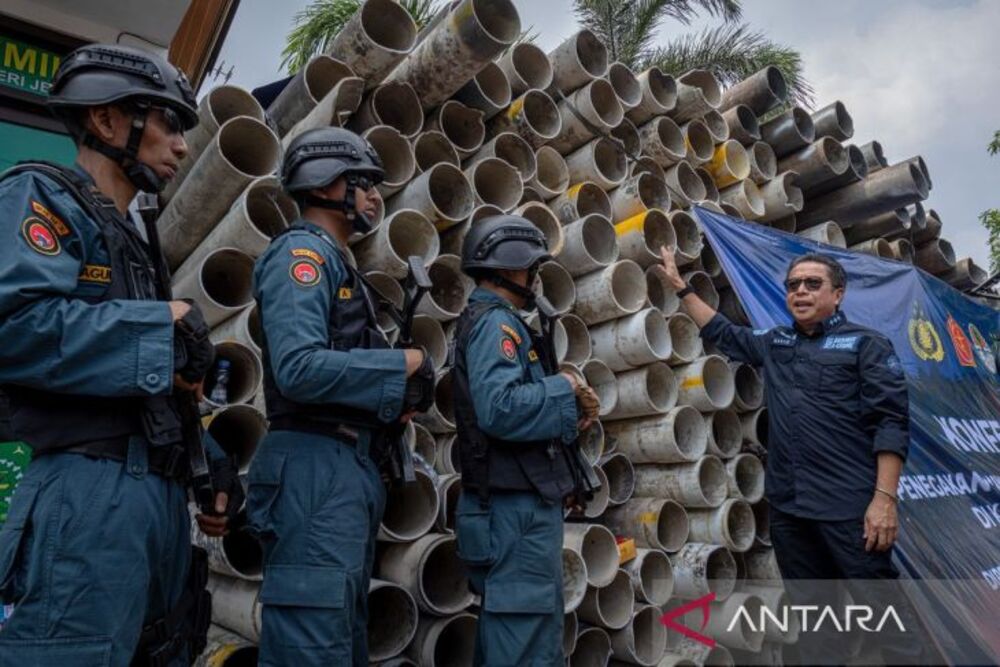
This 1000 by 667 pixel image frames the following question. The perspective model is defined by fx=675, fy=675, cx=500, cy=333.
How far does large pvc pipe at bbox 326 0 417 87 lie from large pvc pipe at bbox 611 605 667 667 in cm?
297

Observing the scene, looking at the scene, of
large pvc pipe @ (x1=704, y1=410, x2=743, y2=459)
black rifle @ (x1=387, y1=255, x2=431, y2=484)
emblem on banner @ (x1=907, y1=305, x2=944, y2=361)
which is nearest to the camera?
black rifle @ (x1=387, y1=255, x2=431, y2=484)

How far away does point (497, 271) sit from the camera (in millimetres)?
2641

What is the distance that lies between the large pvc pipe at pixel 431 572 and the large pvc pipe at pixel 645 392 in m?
1.35

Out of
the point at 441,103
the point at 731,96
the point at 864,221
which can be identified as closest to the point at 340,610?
the point at 441,103

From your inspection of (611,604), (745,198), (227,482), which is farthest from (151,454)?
(745,198)

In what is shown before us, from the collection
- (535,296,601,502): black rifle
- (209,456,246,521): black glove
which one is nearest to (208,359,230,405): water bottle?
(209,456,246,521): black glove

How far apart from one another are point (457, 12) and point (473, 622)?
9.44 feet

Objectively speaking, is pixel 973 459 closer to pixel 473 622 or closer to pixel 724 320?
pixel 724 320

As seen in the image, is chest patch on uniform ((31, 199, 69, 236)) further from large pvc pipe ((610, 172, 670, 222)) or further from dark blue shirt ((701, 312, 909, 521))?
large pvc pipe ((610, 172, 670, 222))

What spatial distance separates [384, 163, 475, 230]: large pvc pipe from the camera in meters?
3.16

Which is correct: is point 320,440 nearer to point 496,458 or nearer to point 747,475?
point 496,458

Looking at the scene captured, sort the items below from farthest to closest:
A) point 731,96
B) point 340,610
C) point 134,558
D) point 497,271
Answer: point 731,96
point 497,271
point 340,610
point 134,558

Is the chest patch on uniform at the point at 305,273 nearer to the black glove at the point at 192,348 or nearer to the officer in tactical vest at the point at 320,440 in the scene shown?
the officer in tactical vest at the point at 320,440

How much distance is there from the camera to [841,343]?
10.2 ft
